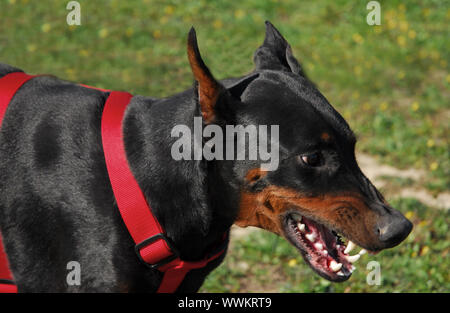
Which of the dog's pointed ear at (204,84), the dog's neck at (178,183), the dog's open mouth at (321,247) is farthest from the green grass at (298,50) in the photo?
the dog's pointed ear at (204,84)

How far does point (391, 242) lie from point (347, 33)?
244 inches

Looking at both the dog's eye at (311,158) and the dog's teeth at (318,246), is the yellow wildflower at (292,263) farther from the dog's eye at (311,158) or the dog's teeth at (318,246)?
the dog's eye at (311,158)

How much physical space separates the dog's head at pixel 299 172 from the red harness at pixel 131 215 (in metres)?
0.40

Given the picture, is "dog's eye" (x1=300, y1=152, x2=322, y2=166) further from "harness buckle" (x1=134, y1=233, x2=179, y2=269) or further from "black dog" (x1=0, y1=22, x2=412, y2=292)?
"harness buckle" (x1=134, y1=233, x2=179, y2=269)

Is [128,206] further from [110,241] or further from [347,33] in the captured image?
[347,33]

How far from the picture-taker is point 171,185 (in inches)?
111

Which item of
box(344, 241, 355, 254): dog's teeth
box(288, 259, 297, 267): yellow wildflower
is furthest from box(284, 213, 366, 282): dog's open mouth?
box(288, 259, 297, 267): yellow wildflower

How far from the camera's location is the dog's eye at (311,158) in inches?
112

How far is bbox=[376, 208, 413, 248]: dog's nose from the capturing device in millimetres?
2844

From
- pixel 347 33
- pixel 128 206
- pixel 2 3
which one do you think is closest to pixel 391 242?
pixel 128 206

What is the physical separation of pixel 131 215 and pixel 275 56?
4.04 ft

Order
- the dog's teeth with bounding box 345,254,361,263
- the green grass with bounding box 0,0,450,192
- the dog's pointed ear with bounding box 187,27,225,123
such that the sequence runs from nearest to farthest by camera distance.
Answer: the dog's pointed ear with bounding box 187,27,225,123 → the dog's teeth with bounding box 345,254,361,263 → the green grass with bounding box 0,0,450,192

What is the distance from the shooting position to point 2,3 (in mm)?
8984

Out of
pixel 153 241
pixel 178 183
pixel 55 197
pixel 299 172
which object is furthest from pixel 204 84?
pixel 55 197
